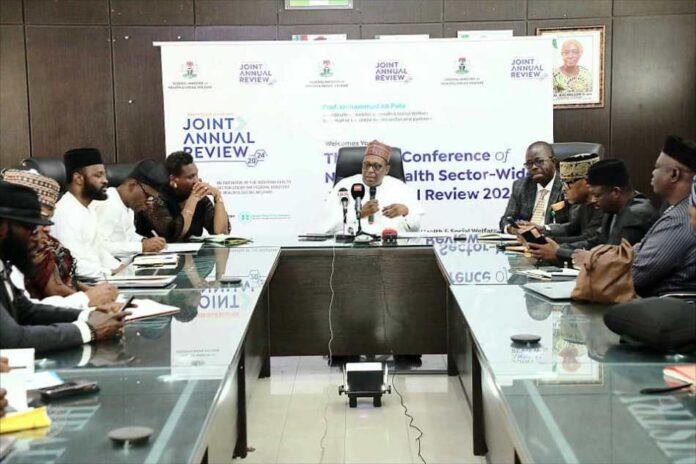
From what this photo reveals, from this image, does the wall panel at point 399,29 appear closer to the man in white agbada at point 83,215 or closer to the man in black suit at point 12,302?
the man in white agbada at point 83,215

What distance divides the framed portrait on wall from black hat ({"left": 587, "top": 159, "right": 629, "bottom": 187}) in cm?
343

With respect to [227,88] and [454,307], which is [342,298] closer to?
[454,307]

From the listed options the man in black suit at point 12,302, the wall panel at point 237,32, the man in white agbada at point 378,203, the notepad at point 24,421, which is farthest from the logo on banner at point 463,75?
the notepad at point 24,421

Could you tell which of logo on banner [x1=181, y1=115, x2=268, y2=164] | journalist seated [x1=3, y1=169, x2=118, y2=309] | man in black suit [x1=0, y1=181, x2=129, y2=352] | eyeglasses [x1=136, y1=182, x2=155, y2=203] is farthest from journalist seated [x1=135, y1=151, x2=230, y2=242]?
man in black suit [x1=0, y1=181, x2=129, y2=352]

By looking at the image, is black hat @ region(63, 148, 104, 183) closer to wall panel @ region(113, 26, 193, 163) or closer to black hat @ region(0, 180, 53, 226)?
black hat @ region(0, 180, 53, 226)

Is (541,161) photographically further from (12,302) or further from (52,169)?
(12,302)

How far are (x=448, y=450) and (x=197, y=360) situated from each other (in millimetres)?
1560

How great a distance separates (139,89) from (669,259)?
526cm

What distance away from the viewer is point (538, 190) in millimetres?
5578

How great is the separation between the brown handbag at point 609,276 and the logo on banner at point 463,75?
394 cm

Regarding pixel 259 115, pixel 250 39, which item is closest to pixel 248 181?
pixel 259 115

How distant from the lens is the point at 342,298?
4.53 m

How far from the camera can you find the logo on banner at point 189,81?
6.55 m

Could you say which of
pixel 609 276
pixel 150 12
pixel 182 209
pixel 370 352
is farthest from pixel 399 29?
pixel 609 276
